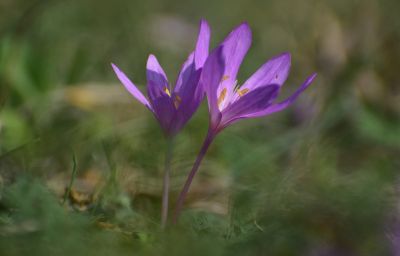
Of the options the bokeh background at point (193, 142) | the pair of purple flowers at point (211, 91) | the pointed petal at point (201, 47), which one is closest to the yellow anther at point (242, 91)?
the pair of purple flowers at point (211, 91)

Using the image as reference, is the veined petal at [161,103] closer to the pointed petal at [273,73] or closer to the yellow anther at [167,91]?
the yellow anther at [167,91]

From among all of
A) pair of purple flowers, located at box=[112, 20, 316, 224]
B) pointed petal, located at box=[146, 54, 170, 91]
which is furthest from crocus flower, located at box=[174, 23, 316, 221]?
pointed petal, located at box=[146, 54, 170, 91]

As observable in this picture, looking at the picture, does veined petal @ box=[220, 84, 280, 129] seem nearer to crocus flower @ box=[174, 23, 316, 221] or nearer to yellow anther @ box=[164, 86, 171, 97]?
crocus flower @ box=[174, 23, 316, 221]

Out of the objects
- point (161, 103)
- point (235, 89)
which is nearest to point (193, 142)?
point (235, 89)

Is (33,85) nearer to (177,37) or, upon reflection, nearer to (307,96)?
(307,96)

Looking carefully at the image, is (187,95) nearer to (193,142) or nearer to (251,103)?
(251,103)

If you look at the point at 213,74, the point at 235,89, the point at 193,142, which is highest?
the point at 213,74

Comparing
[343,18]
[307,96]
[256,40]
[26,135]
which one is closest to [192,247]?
[26,135]
